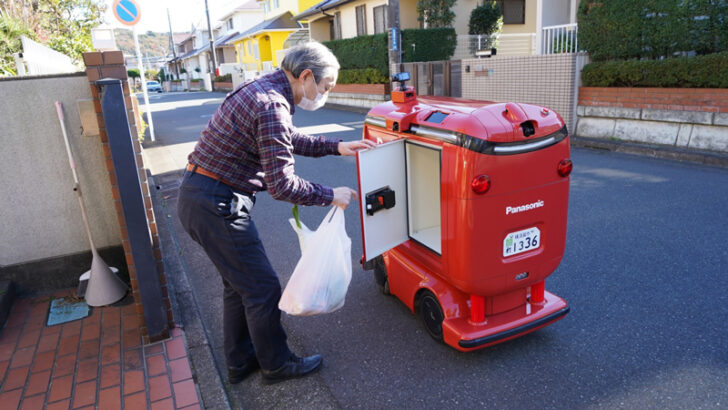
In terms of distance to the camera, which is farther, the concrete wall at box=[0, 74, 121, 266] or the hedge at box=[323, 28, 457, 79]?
the hedge at box=[323, 28, 457, 79]

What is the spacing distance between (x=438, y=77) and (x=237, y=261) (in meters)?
12.0

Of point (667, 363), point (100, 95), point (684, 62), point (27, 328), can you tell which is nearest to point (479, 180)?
point (667, 363)

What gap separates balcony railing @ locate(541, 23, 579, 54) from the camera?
34.7 feet

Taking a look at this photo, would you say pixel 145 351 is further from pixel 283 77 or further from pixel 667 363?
pixel 667 363

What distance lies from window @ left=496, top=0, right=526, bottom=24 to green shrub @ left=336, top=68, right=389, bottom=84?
6529 millimetres

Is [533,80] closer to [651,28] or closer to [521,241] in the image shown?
[651,28]

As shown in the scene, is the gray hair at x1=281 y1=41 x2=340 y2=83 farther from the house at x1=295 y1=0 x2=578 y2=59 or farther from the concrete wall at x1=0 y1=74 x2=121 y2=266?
the house at x1=295 y1=0 x2=578 y2=59

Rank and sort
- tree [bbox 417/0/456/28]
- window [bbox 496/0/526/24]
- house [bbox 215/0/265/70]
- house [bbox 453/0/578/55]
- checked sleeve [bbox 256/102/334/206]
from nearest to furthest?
1. checked sleeve [bbox 256/102/334/206]
2. house [bbox 453/0/578/55]
3. tree [bbox 417/0/456/28]
4. window [bbox 496/0/526/24]
5. house [bbox 215/0/265/70]

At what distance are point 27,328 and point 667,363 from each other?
3.90 meters

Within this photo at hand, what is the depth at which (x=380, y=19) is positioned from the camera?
2125 centimetres

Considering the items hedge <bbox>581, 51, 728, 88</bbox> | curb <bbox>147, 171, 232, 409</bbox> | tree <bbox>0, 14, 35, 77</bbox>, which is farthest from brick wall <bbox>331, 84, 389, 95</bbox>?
curb <bbox>147, 171, 232, 409</bbox>

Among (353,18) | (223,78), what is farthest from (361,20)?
(223,78)

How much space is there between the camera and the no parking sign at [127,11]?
28.7ft

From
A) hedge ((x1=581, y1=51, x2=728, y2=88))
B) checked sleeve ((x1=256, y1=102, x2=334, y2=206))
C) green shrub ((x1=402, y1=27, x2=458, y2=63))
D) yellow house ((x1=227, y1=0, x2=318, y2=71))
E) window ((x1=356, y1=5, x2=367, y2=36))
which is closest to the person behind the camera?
checked sleeve ((x1=256, y1=102, x2=334, y2=206))
